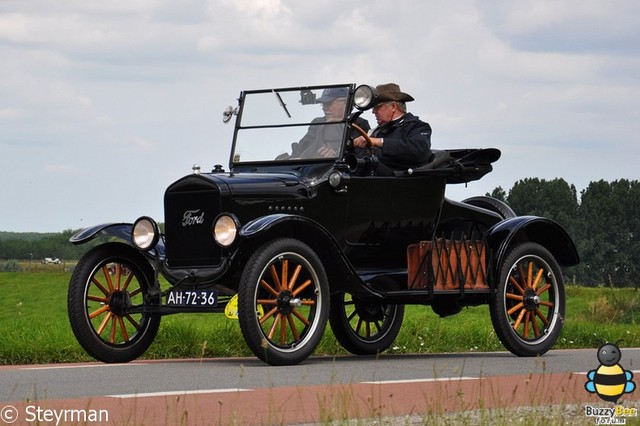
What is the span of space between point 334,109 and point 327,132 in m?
0.29

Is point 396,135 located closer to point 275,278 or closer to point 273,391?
point 275,278

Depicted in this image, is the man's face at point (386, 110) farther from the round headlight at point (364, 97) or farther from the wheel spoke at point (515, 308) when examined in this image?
the wheel spoke at point (515, 308)

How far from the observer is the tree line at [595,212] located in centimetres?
10894

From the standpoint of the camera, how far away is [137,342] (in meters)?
11.8

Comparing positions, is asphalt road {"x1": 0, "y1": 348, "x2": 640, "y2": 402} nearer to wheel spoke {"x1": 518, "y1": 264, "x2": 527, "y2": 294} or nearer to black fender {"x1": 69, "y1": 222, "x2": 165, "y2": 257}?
wheel spoke {"x1": 518, "y1": 264, "x2": 527, "y2": 294}

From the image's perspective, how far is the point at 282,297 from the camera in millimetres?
10586

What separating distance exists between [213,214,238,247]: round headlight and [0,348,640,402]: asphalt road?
1.04m

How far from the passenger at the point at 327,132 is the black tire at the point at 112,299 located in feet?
6.29

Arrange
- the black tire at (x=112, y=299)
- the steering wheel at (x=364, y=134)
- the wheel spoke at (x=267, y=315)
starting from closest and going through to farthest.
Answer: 1. the wheel spoke at (x=267, y=315)
2. the black tire at (x=112, y=299)
3. the steering wheel at (x=364, y=134)

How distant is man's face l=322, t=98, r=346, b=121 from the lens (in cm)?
1249

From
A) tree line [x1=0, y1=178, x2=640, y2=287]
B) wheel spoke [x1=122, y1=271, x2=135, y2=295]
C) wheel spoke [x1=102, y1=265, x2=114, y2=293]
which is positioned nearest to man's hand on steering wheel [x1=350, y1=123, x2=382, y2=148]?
wheel spoke [x1=122, y1=271, x2=135, y2=295]

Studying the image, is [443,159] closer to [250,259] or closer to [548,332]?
[548,332]

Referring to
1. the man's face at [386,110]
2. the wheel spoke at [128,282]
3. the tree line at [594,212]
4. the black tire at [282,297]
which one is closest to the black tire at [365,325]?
the man's face at [386,110]

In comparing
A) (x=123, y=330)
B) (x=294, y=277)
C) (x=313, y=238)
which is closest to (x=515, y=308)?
(x=313, y=238)
